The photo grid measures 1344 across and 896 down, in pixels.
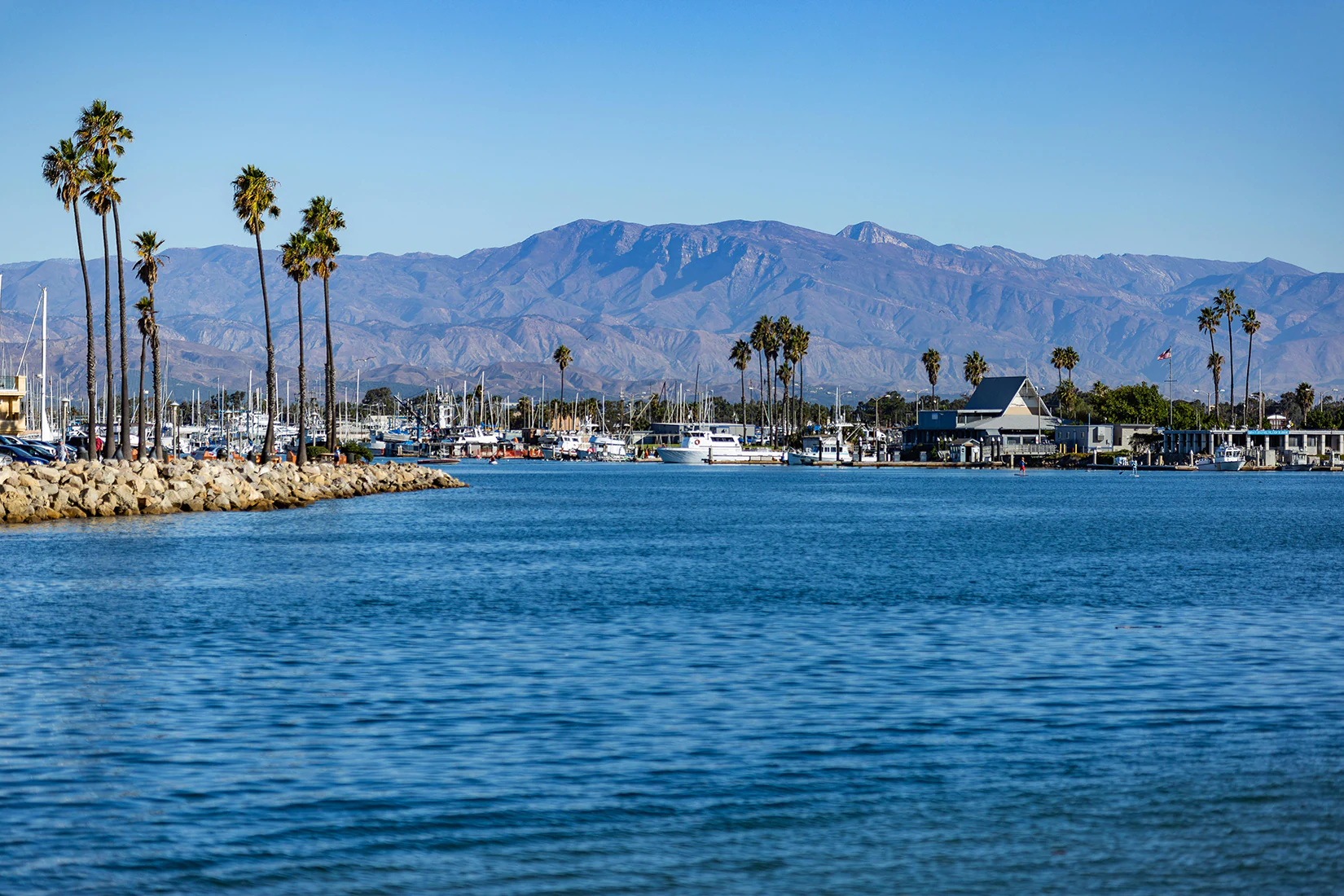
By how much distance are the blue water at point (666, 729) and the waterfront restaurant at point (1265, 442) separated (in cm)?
14929

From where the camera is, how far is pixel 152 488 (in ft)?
221

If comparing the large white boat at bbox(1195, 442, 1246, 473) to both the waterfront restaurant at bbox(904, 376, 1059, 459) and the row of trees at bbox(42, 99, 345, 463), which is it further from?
the row of trees at bbox(42, 99, 345, 463)

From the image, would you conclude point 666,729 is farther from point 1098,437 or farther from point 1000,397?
point 1000,397

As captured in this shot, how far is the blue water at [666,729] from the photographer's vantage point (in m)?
12.0

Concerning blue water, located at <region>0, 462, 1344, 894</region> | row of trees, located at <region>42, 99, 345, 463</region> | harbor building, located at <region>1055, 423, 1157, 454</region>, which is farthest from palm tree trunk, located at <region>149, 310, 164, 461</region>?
harbor building, located at <region>1055, 423, 1157, 454</region>

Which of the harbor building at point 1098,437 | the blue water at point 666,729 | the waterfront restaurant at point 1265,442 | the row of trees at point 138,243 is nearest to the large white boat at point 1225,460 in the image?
the waterfront restaurant at point 1265,442

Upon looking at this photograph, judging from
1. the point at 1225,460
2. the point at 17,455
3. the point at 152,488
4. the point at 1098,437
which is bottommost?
the point at 1225,460

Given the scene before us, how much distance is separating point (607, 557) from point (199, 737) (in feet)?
97.9

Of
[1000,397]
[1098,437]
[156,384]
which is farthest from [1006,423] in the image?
[156,384]

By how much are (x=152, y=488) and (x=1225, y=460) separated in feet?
454

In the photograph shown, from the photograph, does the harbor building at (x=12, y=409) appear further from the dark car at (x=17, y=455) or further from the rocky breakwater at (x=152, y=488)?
the rocky breakwater at (x=152, y=488)

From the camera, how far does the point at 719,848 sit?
12359mm

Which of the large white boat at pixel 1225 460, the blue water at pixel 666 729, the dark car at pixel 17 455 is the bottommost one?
the large white boat at pixel 1225 460

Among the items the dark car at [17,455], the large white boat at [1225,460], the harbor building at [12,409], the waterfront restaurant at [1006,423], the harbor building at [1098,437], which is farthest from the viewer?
the waterfront restaurant at [1006,423]
